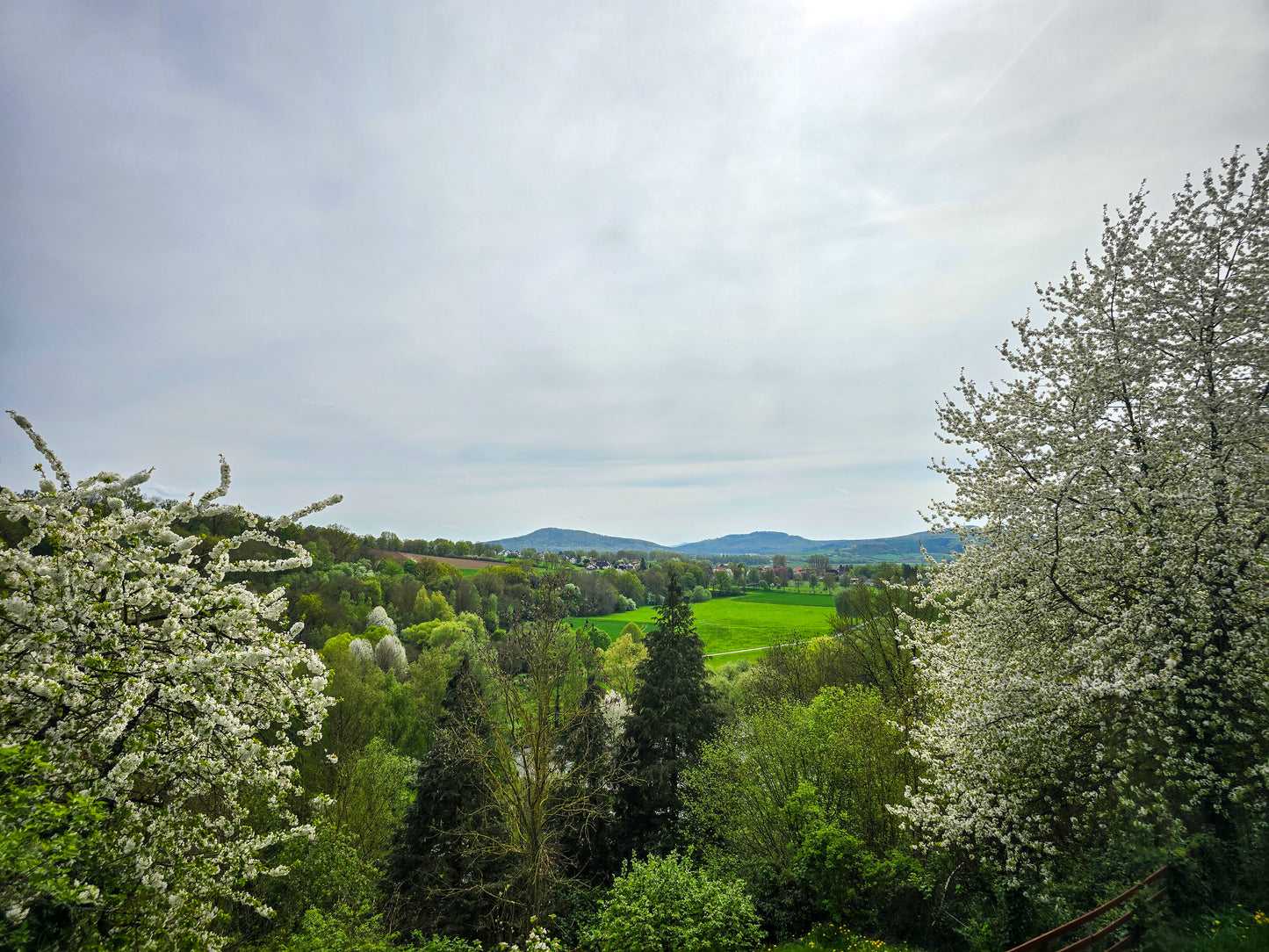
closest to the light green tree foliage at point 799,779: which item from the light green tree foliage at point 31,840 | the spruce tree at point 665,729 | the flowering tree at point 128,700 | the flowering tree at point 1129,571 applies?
the spruce tree at point 665,729

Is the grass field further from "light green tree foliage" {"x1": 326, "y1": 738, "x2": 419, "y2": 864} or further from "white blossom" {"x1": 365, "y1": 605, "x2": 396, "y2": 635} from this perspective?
"light green tree foliage" {"x1": 326, "y1": 738, "x2": 419, "y2": 864}

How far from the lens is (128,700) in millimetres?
4676

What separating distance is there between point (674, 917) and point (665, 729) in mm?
9991

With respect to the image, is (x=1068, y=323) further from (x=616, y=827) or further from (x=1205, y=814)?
(x=616, y=827)

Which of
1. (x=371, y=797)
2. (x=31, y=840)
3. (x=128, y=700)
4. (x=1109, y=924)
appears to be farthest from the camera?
(x=371, y=797)

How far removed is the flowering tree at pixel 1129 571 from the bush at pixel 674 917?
392 centimetres

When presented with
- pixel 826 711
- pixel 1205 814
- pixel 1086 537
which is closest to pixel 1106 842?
pixel 1205 814

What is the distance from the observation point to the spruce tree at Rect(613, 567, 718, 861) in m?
18.0

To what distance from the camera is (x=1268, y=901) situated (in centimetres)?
563

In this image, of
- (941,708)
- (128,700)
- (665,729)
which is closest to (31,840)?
(128,700)

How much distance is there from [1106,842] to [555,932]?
543 inches

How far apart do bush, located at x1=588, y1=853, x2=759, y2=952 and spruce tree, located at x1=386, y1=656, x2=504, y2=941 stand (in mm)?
7168

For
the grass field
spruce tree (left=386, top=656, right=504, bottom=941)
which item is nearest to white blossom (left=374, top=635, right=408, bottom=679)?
spruce tree (left=386, top=656, right=504, bottom=941)

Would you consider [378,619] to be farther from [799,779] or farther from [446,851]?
[799,779]
